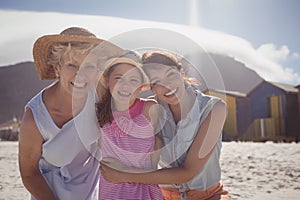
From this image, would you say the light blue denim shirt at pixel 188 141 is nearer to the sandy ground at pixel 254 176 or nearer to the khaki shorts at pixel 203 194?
the khaki shorts at pixel 203 194

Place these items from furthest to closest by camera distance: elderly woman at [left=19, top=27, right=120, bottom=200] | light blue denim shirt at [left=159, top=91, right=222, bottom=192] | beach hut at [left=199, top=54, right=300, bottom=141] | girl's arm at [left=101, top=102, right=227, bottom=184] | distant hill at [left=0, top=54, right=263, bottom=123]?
distant hill at [left=0, top=54, right=263, bottom=123] < beach hut at [left=199, top=54, right=300, bottom=141] < elderly woman at [left=19, top=27, right=120, bottom=200] < light blue denim shirt at [left=159, top=91, right=222, bottom=192] < girl's arm at [left=101, top=102, right=227, bottom=184]

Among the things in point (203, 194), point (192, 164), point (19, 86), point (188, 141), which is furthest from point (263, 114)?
point (19, 86)

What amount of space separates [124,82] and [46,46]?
1.97 ft

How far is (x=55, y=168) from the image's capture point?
2.67 meters

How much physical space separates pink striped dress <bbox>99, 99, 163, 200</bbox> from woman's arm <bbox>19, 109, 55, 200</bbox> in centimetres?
38

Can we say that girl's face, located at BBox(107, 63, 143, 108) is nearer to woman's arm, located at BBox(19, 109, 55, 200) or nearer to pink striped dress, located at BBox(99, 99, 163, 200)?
pink striped dress, located at BBox(99, 99, 163, 200)

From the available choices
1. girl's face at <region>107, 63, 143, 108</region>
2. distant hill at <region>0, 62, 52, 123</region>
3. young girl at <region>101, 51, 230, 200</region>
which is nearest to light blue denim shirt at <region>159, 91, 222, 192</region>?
young girl at <region>101, 51, 230, 200</region>

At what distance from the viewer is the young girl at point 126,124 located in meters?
2.41

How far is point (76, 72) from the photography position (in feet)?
8.05

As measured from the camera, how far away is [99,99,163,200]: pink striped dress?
239 cm

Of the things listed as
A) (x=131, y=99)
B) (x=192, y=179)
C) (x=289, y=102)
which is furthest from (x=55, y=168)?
(x=289, y=102)

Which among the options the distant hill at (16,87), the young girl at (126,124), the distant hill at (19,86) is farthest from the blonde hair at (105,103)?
the distant hill at (16,87)

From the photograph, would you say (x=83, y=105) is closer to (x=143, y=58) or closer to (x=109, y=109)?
(x=109, y=109)

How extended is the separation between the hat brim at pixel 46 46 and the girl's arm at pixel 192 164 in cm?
78
